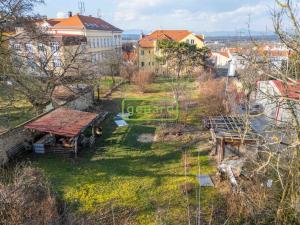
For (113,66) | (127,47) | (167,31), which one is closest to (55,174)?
(113,66)

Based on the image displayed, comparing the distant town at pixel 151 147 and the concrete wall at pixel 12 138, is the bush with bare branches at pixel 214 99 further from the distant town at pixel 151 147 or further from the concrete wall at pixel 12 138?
the concrete wall at pixel 12 138

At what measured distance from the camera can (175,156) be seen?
1283cm

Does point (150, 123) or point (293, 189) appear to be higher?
point (293, 189)

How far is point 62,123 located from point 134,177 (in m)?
4.93

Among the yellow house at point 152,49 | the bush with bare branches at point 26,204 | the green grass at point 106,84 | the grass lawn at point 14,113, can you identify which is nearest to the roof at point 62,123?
the grass lawn at point 14,113

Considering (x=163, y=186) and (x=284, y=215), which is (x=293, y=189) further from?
(x=163, y=186)

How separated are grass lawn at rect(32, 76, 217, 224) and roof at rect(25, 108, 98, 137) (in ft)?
4.25

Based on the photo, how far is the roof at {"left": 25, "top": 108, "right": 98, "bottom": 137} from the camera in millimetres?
12223

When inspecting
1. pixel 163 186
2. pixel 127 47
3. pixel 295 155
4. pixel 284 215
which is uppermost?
pixel 127 47

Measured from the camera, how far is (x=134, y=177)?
35.1 feet

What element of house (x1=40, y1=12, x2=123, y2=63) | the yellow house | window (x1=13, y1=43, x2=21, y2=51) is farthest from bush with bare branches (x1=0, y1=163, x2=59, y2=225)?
the yellow house

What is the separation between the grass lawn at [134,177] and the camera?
28.5 feet

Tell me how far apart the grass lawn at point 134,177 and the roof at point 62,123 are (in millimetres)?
1296

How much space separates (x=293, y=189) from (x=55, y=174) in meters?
8.66
